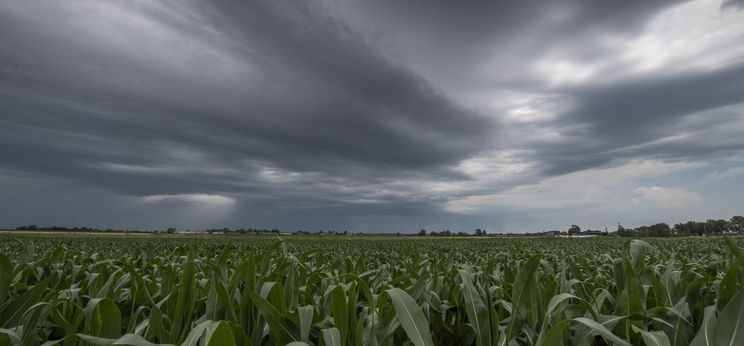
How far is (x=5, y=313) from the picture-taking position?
2395mm

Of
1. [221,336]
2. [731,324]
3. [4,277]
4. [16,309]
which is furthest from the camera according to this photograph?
[4,277]

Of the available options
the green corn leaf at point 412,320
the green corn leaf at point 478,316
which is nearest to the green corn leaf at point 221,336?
the green corn leaf at point 412,320

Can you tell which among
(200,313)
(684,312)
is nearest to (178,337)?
(200,313)

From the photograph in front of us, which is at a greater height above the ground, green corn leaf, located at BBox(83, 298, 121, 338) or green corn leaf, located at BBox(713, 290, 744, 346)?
green corn leaf, located at BBox(713, 290, 744, 346)

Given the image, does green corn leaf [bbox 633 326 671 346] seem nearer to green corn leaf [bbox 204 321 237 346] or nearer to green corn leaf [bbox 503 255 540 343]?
green corn leaf [bbox 503 255 540 343]

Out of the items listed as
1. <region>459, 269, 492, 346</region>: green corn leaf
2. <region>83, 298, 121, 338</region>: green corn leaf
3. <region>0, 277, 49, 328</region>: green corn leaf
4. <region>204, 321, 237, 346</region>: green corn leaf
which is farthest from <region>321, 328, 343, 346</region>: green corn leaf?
<region>0, 277, 49, 328</region>: green corn leaf

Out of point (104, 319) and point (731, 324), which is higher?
point (731, 324)

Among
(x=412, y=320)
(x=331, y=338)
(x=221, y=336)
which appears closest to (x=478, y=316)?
(x=412, y=320)

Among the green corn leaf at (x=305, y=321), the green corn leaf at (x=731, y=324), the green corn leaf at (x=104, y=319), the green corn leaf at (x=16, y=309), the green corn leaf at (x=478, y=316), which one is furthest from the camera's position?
the green corn leaf at (x=16, y=309)

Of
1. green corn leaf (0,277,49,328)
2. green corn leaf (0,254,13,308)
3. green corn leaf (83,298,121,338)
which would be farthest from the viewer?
green corn leaf (0,254,13,308)

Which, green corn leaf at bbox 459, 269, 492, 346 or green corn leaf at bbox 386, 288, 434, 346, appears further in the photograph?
green corn leaf at bbox 459, 269, 492, 346

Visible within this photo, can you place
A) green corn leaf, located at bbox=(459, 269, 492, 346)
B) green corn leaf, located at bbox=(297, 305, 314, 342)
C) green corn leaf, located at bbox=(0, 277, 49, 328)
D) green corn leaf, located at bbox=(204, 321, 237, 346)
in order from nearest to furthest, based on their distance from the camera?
1. green corn leaf, located at bbox=(204, 321, 237, 346)
2. green corn leaf, located at bbox=(297, 305, 314, 342)
3. green corn leaf, located at bbox=(459, 269, 492, 346)
4. green corn leaf, located at bbox=(0, 277, 49, 328)

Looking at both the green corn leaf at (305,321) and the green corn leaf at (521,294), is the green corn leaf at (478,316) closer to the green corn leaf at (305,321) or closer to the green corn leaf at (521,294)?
the green corn leaf at (521,294)

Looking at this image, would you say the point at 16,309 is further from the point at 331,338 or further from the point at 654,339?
the point at 654,339
